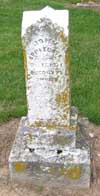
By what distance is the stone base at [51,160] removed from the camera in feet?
18.4

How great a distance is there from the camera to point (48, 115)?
19.0 feet

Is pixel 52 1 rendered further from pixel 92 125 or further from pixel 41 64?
pixel 41 64

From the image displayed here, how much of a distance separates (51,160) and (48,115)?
510 mm

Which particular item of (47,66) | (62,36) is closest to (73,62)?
(47,66)

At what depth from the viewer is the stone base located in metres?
5.61

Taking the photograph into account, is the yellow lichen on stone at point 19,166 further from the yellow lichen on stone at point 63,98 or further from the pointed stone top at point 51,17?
the pointed stone top at point 51,17

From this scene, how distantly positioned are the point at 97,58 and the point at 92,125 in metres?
2.77

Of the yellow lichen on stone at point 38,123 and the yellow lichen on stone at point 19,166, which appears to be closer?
the yellow lichen on stone at point 19,166

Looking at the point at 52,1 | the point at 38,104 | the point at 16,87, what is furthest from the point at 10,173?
the point at 52,1

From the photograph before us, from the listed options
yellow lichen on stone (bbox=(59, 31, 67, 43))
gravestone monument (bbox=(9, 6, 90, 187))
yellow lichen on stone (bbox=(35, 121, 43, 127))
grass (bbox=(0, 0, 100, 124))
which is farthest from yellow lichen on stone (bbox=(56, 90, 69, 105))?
grass (bbox=(0, 0, 100, 124))

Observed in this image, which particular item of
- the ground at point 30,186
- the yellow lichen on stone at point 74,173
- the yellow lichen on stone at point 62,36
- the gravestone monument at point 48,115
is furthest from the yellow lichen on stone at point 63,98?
the ground at point 30,186

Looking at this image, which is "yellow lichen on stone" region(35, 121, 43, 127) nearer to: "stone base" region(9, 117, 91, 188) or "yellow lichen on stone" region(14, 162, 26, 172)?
"stone base" region(9, 117, 91, 188)

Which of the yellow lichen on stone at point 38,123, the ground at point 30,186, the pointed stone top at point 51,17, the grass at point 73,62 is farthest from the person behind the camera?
the grass at point 73,62

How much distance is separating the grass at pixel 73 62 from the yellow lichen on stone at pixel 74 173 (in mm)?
1481
